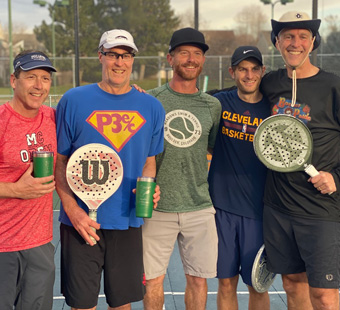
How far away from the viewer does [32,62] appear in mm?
3295

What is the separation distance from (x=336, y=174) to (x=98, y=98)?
178cm

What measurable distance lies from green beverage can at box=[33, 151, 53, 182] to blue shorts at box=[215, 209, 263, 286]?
164 centimetres

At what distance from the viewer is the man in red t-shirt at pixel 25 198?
319 centimetres

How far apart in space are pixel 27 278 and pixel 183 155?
1469 millimetres

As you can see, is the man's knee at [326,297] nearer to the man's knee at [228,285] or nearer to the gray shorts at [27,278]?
the man's knee at [228,285]

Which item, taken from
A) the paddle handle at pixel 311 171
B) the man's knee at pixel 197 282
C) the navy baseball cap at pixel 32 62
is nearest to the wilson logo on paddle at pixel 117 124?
the navy baseball cap at pixel 32 62

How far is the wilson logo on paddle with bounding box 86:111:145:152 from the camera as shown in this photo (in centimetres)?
349

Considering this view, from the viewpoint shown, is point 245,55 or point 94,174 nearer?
point 94,174

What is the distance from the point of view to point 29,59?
3312 mm

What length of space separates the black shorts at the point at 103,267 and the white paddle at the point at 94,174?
20 centimetres

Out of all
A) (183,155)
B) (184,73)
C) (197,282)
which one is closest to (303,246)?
(197,282)

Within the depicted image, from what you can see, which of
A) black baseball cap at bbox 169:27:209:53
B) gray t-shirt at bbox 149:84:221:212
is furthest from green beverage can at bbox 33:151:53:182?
black baseball cap at bbox 169:27:209:53

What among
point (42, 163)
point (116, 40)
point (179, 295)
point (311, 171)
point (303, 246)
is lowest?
point (179, 295)

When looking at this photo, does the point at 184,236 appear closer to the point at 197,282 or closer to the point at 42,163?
the point at 197,282
